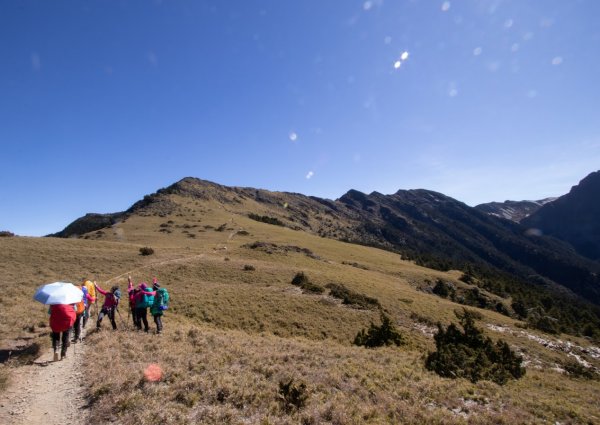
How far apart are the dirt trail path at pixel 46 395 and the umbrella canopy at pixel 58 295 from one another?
2.14 meters

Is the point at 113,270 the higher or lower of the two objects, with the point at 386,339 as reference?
higher

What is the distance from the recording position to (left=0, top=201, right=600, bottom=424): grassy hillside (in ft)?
30.1

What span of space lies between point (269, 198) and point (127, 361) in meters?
180

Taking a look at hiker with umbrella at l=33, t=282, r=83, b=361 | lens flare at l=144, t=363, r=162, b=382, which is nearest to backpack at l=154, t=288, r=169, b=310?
hiker with umbrella at l=33, t=282, r=83, b=361

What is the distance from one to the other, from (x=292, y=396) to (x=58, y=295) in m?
8.37

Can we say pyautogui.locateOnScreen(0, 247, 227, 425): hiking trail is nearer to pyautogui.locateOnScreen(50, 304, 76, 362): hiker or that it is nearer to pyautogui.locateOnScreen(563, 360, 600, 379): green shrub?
pyautogui.locateOnScreen(50, 304, 76, 362): hiker

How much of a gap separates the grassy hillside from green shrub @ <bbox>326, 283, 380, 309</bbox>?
95 centimetres

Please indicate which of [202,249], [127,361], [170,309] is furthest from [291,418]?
→ [202,249]

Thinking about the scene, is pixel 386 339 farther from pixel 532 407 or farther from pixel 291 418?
pixel 291 418

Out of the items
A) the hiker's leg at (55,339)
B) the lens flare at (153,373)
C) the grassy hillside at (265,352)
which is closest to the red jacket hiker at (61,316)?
the hiker's leg at (55,339)

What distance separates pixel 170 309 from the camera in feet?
80.9

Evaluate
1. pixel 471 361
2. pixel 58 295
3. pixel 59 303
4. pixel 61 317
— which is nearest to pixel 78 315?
pixel 61 317

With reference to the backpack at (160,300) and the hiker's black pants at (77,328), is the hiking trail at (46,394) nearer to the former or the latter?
the hiker's black pants at (77,328)

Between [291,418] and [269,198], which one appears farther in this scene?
[269,198]
